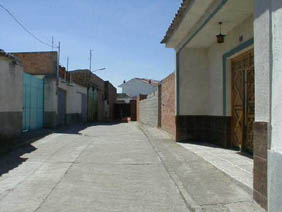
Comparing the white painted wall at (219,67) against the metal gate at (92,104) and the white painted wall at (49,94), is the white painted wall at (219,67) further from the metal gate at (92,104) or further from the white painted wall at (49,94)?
the metal gate at (92,104)

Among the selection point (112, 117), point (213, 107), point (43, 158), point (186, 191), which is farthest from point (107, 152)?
point (112, 117)

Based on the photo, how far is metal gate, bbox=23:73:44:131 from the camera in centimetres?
1470

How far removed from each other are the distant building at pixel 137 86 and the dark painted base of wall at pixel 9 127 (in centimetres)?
4579

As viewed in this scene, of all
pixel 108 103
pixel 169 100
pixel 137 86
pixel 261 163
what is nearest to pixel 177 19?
pixel 261 163

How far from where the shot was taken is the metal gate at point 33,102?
14.7 m

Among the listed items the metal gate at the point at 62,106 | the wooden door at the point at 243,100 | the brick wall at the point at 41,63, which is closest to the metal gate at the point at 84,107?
the metal gate at the point at 62,106

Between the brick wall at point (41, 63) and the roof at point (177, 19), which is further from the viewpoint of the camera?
the brick wall at point (41, 63)

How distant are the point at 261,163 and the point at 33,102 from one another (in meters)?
14.0

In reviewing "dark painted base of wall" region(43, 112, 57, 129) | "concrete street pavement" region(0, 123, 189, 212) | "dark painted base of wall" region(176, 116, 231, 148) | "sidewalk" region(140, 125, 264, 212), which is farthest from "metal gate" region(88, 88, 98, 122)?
"sidewalk" region(140, 125, 264, 212)

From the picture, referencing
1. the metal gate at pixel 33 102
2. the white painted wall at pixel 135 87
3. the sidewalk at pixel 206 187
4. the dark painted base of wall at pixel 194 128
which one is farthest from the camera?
the white painted wall at pixel 135 87

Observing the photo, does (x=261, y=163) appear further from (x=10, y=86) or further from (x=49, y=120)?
(x=49, y=120)

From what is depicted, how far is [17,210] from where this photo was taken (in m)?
4.19

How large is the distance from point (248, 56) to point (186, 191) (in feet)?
14.4

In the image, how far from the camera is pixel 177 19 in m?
8.43
